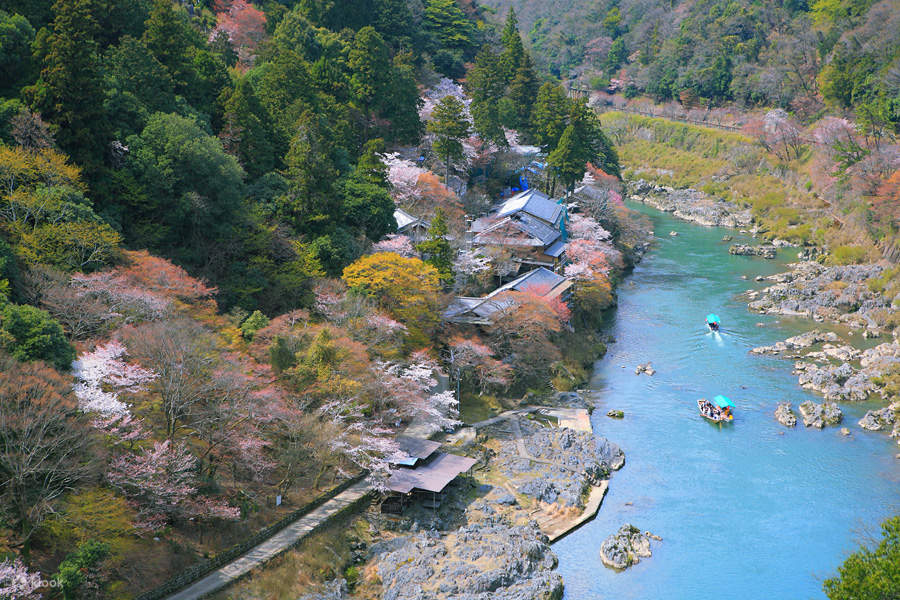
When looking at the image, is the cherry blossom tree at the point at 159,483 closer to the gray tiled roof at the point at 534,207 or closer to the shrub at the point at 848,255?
the gray tiled roof at the point at 534,207

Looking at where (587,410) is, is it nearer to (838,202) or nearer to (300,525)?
(300,525)

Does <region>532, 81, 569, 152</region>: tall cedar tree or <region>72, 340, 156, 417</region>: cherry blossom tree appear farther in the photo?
<region>532, 81, 569, 152</region>: tall cedar tree

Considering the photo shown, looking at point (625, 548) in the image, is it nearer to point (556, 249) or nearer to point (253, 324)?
point (253, 324)

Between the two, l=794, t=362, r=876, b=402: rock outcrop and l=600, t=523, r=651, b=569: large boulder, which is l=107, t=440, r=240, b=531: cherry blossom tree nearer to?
l=600, t=523, r=651, b=569: large boulder

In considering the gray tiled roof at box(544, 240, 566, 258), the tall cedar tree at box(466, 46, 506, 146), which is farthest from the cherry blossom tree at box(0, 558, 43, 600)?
the tall cedar tree at box(466, 46, 506, 146)

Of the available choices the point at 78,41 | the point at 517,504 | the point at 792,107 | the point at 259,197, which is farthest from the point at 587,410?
the point at 792,107

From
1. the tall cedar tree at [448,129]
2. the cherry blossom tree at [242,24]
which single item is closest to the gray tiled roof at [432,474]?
the tall cedar tree at [448,129]
